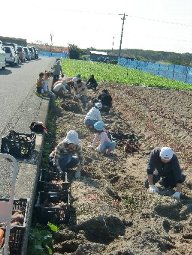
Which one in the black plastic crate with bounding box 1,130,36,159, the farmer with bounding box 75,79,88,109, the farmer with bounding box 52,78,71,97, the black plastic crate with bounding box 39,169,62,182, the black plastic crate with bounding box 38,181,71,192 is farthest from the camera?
the farmer with bounding box 52,78,71,97

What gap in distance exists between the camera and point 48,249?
19.1ft

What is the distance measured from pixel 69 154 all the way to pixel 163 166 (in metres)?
1.67

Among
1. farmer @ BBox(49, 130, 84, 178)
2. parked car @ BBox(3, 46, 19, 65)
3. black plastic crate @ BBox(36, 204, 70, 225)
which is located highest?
farmer @ BBox(49, 130, 84, 178)

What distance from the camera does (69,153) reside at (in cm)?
890

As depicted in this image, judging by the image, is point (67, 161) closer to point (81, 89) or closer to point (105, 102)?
point (105, 102)

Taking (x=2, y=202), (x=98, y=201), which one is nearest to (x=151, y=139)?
(x=98, y=201)

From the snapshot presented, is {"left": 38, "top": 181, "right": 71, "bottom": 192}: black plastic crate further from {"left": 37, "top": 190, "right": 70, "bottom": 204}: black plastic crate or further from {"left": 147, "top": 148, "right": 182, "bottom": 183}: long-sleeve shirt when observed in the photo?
{"left": 147, "top": 148, "right": 182, "bottom": 183}: long-sleeve shirt

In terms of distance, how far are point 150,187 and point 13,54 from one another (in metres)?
27.4

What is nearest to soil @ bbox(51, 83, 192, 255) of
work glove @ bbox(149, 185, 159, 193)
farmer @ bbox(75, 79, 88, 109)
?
work glove @ bbox(149, 185, 159, 193)

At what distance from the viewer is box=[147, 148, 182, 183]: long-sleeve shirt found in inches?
331

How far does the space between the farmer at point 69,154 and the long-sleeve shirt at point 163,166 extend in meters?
1.25

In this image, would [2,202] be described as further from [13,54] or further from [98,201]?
[13,54]

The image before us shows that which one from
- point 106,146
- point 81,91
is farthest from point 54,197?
point 81,91

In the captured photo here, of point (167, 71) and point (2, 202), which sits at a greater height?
point (2, 202)
